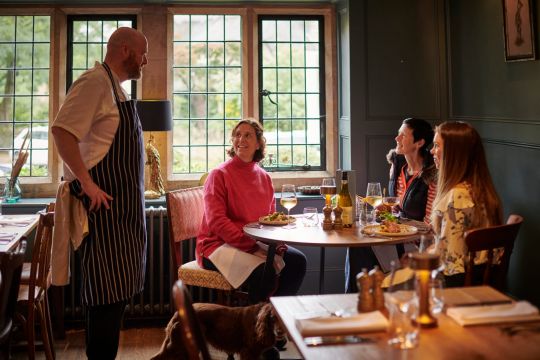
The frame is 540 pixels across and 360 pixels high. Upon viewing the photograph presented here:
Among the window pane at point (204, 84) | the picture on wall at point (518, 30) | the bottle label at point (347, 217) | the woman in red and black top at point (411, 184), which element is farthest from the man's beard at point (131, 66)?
the window pane at point (204, 84)

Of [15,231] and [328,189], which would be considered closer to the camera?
[328,189]

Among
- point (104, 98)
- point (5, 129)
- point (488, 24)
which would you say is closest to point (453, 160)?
point (104, 98)

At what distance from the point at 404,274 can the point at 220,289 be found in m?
2.12

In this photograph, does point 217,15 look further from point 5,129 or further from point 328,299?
point 328,299

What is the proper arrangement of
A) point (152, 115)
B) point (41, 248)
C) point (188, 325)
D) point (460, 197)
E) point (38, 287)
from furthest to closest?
1. point (152, 115)
2. point (38, 287)
3. point (41, 248)
4. point (460, 197)
5. point (188, 325)

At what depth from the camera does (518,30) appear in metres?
3.75

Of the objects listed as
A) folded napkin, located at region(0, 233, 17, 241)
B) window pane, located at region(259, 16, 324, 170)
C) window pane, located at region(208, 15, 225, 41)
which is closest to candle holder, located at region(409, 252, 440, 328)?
folded napkin, located at region(0, 233, 17, 241)

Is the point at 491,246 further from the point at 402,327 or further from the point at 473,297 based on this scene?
the point at 402,327

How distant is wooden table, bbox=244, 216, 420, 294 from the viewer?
3.15 metres

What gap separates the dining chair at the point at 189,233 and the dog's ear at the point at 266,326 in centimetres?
115

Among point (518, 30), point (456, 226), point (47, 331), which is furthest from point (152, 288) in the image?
point (518, 30)

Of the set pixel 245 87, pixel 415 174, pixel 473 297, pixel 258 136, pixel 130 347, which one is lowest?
pixel 130 347

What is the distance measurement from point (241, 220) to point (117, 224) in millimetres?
1226

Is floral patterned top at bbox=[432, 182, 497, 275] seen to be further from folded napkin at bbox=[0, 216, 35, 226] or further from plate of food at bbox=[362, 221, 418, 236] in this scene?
folded napkin at bbox=[0, 216, 35, 226]
